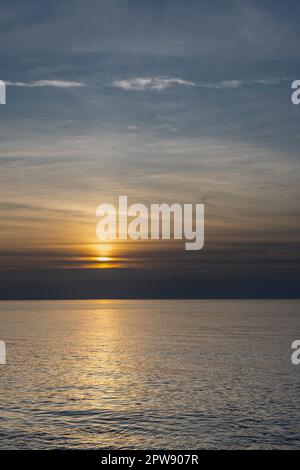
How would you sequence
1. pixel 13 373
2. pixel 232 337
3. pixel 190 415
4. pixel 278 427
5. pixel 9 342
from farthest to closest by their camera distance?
pixel 232 337 → pixel 9 342 → pixel 13 373 → pixel 190 415 → pixel 278 427

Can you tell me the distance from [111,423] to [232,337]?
89696 millimetres

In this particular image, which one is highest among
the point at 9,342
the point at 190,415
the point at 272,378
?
the point at 9,342

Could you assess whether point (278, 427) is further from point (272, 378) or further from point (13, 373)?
point (13, 373)

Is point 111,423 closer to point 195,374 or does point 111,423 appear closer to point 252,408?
point 252,408

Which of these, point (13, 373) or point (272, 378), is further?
point (13, 373)

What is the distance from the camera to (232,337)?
430 feet

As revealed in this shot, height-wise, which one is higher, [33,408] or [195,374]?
[195,374]

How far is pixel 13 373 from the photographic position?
73.4 m

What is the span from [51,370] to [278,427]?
41.5 m

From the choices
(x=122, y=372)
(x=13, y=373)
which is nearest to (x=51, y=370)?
(x=13, y=373)
